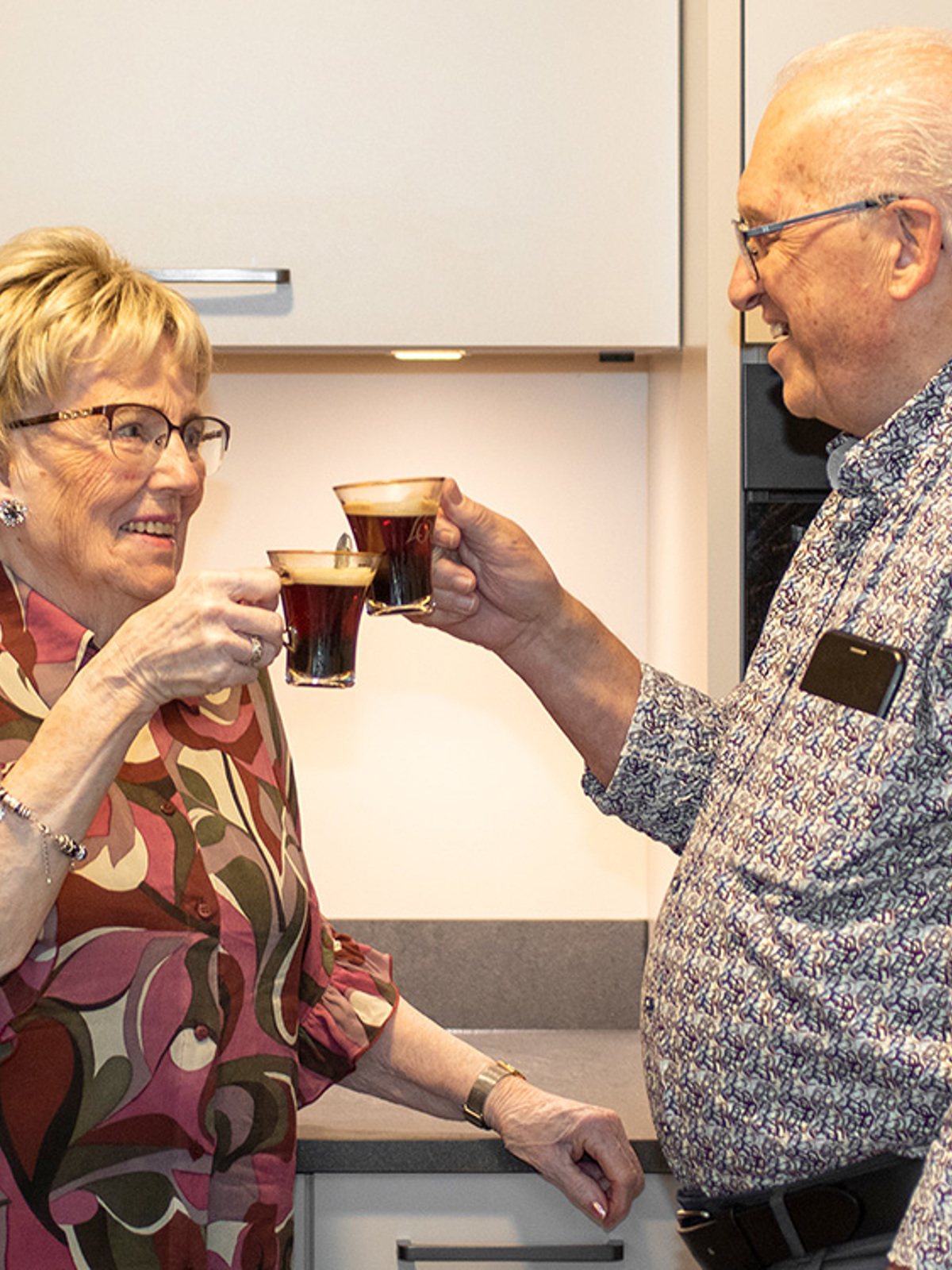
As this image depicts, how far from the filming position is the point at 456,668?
2.34 meters

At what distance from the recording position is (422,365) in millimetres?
2293

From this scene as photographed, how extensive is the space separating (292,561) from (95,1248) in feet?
2.03

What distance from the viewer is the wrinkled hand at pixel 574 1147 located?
1563mm

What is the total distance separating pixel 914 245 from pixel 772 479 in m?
0.46

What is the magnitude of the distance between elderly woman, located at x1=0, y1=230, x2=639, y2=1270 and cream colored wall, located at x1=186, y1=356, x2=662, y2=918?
2.19 feet

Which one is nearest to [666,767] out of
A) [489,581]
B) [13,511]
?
[489,581]

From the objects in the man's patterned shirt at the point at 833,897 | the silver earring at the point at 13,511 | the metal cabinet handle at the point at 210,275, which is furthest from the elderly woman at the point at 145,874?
the man's patterned shirt at the point at 833,897

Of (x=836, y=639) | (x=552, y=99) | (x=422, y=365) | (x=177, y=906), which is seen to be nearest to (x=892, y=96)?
(x=836, y=639)

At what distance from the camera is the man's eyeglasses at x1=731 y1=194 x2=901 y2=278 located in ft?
4.27

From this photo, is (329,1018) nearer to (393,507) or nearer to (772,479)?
(393,507)

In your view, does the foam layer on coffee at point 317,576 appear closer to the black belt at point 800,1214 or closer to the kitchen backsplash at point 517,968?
the black belt at point 800,1214

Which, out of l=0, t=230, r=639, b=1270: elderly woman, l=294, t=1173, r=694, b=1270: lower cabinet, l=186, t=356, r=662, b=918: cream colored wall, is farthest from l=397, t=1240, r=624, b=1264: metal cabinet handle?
l=186, t=356, r=662, b=918: cream colored wall

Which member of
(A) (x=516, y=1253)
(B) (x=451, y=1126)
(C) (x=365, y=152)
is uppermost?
(C) (x=365, y=152)

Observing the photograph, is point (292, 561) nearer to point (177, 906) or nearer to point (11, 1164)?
point (177, 906)
